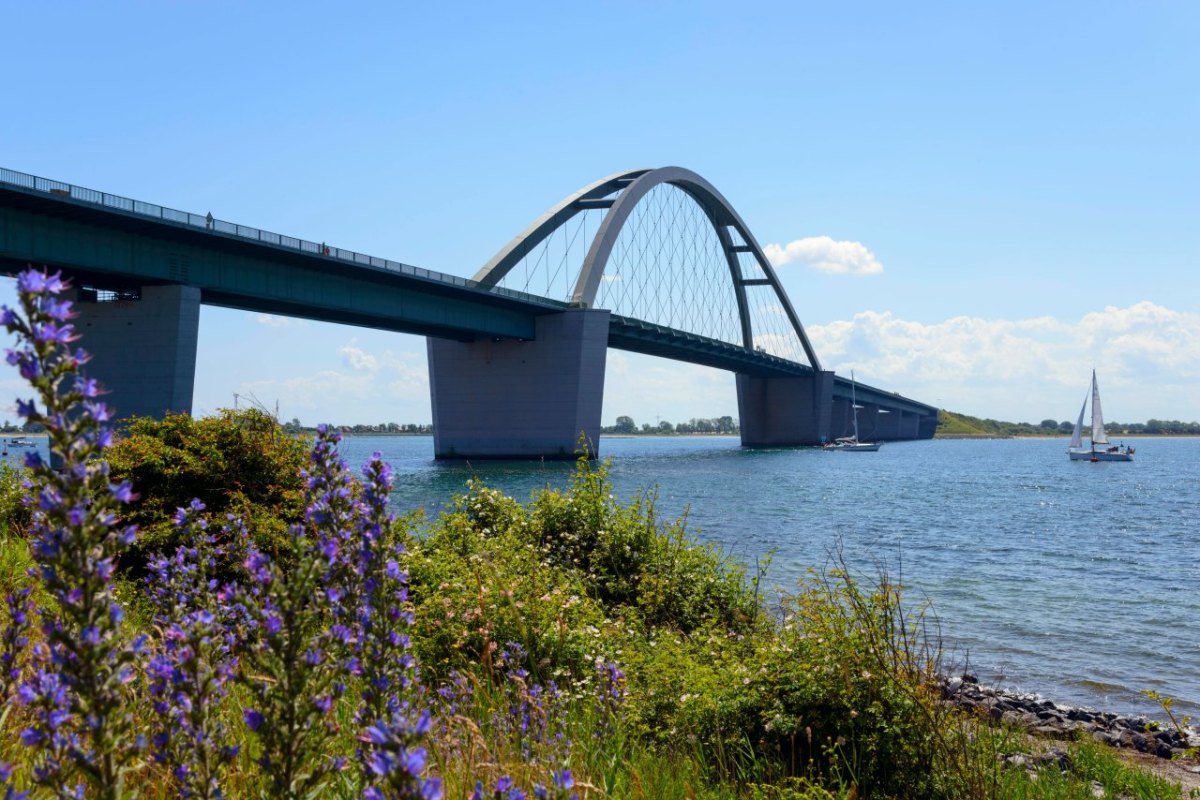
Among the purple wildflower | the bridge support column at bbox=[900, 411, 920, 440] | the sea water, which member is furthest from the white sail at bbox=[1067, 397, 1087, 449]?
the purple wildflower

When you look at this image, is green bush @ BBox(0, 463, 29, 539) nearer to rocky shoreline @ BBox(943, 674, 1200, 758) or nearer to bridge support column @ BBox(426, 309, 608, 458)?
rocky shoreline @ BBox(943, 674, 1200, 758)

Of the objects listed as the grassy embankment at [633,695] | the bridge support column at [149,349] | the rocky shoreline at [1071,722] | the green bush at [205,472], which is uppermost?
the bridge support column at [149,349]

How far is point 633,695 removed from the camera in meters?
7.51

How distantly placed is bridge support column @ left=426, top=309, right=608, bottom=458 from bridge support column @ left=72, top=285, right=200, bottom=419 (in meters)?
30.7

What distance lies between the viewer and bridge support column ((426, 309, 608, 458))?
227ft

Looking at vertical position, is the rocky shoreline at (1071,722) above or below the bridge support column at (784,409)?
below

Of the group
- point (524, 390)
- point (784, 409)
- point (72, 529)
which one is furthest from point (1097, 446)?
point (72, 529)

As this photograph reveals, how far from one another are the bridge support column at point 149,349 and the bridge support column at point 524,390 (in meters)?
30.7

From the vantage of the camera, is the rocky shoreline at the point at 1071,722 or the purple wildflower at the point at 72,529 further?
the rocky shoreline at the point at 1071,722

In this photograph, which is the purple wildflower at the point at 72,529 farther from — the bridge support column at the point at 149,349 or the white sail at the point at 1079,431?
Answer: the white sail at the point at 1079,431

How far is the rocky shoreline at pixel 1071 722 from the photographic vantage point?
10359 mm

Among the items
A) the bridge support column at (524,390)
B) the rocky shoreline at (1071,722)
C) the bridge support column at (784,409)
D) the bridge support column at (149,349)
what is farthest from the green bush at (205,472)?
the bridge support column at (784,409)

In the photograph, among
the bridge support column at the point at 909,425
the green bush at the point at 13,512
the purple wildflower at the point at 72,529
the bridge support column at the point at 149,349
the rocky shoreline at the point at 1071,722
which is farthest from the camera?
the bridge support column at the point at 909,425

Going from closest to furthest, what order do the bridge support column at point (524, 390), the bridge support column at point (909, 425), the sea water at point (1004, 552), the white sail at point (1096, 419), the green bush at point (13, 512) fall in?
the green bush at point (13, 512)
the sea water at point (1004, 552)
the bridge support column at point (524, 390)
the white sail at point (1096, 419)
the bridge support column at point (909, 425)
